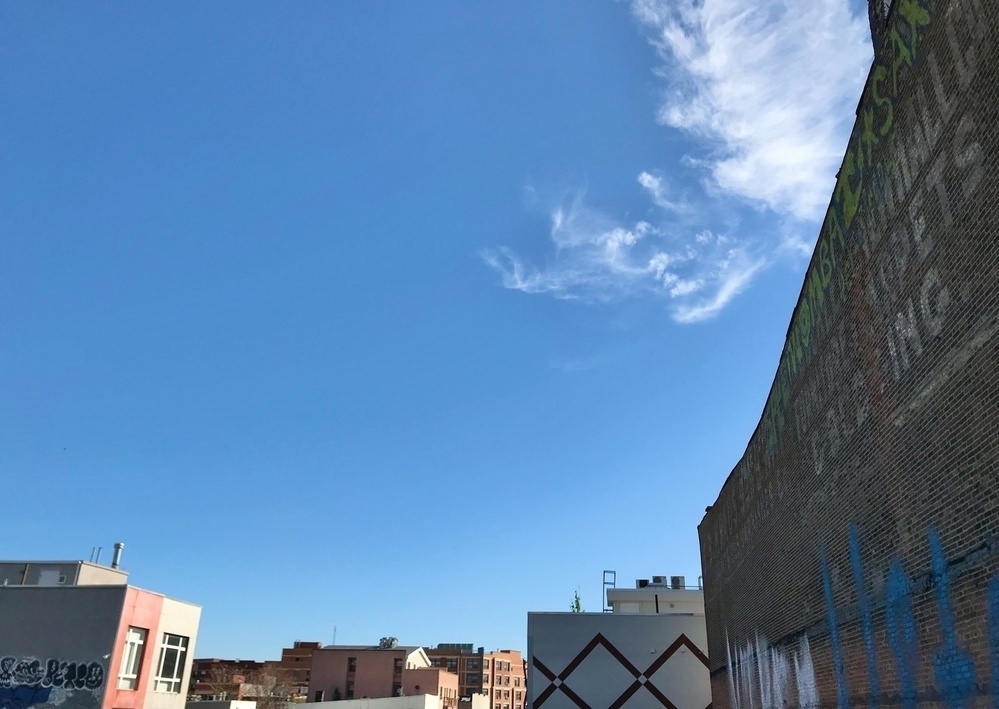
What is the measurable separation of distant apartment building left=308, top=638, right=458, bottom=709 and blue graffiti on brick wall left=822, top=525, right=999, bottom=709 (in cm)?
9157

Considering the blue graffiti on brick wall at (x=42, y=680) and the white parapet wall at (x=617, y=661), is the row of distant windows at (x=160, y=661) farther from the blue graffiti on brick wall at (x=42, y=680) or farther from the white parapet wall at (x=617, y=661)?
the white parapet wall at (x=617, y=661)

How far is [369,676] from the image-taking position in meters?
96.4

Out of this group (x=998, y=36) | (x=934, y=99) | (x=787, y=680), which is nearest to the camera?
(x=998, y=36)

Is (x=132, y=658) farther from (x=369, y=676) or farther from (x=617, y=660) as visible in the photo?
(x=369, y=676)

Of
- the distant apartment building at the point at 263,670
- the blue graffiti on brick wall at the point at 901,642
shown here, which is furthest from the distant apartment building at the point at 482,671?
Result: the blue graffiti on brick wall at the point at 901,642

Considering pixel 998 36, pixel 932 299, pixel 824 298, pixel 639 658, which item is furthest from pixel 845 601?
pixel 639 658

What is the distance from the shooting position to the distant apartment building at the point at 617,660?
29.3 meters

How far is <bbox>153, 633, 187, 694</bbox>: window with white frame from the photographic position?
28191 millimetres

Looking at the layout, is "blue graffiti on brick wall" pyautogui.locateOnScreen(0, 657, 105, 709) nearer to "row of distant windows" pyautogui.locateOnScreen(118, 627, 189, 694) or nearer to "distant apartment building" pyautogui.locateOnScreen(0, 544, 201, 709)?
"distant apartment building" pyautogui.locateOnScreen(0, 544, 201, 709)

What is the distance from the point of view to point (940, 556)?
7.97m

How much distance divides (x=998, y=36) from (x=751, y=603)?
48.9 ft

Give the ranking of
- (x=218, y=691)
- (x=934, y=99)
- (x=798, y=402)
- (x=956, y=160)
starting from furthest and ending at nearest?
1. (x=218, y=691)
2. (x=798, y=402)
3. (x=934, y=99)
4. (x=956, y=160)

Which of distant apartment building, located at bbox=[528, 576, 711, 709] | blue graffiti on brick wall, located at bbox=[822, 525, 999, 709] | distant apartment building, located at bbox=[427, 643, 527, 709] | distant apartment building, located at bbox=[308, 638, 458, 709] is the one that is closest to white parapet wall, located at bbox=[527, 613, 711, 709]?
distant apartment building, located at bbox=[528, 576, 711, 709]

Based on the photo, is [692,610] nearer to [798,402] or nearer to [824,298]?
[798,402]
